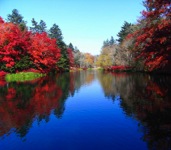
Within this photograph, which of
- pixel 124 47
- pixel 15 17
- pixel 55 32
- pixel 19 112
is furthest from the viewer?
pixel 55 32

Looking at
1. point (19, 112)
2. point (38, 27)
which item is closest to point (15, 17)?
point (38, 27)

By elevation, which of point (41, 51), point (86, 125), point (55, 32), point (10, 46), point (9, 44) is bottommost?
point (86, 125)

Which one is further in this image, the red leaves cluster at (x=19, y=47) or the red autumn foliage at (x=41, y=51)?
the red autumn foliage at (x=41, y=51)

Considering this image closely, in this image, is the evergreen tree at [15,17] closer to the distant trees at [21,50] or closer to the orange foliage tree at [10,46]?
the distant trees at [21,50]

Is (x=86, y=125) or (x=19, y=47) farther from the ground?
(x=19, y=47)

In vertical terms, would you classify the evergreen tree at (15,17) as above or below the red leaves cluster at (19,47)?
above

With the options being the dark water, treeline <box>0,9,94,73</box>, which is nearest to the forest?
treeline <box>0,9,94,73</box>

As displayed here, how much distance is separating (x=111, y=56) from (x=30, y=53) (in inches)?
1763

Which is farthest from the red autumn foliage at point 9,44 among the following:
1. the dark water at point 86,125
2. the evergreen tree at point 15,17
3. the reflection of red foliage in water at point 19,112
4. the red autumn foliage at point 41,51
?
the evergreen tree at point 15,17

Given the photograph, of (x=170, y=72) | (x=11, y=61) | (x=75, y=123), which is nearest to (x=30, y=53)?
(x=11, y=61)

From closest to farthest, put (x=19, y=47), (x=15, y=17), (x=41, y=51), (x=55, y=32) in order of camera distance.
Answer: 1. (x=19, y=47)
2. (x=41, y=51)
3. (x=15, y=17)
4. (x=55, y=32)

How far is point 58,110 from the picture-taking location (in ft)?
44.3

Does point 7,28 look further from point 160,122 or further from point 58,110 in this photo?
point 160,122

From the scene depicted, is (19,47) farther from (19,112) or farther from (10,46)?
(19,112)
